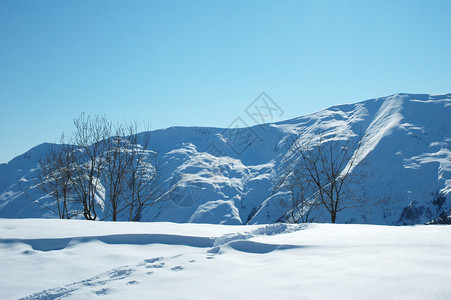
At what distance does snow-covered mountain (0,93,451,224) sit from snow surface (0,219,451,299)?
72647mm

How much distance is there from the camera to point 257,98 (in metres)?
18.1

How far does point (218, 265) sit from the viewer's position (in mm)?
2994

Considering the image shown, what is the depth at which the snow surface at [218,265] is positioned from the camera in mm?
2191

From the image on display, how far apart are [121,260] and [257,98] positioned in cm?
1571

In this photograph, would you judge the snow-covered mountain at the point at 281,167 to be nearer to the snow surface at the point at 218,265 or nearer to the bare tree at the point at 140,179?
the bare tree at the point at 140,179

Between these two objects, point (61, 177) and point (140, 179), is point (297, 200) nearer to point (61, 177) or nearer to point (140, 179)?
point (140, 179)

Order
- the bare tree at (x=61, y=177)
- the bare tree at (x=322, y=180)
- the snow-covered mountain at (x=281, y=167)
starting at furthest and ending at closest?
the snow-covered mountain at (x=281, y=167), the bare tree at (x=61, y=177), the bare tree at (x=322, y=180)

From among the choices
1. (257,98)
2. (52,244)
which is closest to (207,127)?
(257,98)

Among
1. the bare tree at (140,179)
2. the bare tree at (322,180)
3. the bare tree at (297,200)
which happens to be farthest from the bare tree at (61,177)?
the bare tree at (322,180)

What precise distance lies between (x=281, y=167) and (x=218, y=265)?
127 m

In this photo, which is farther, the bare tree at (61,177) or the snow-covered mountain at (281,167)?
the snow-covered mountain at (281,167)

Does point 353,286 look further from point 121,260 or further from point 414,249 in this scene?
point 121,260

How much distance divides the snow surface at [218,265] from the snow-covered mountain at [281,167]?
238 feet

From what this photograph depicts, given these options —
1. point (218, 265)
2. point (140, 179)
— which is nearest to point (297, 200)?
point (140, 179)
